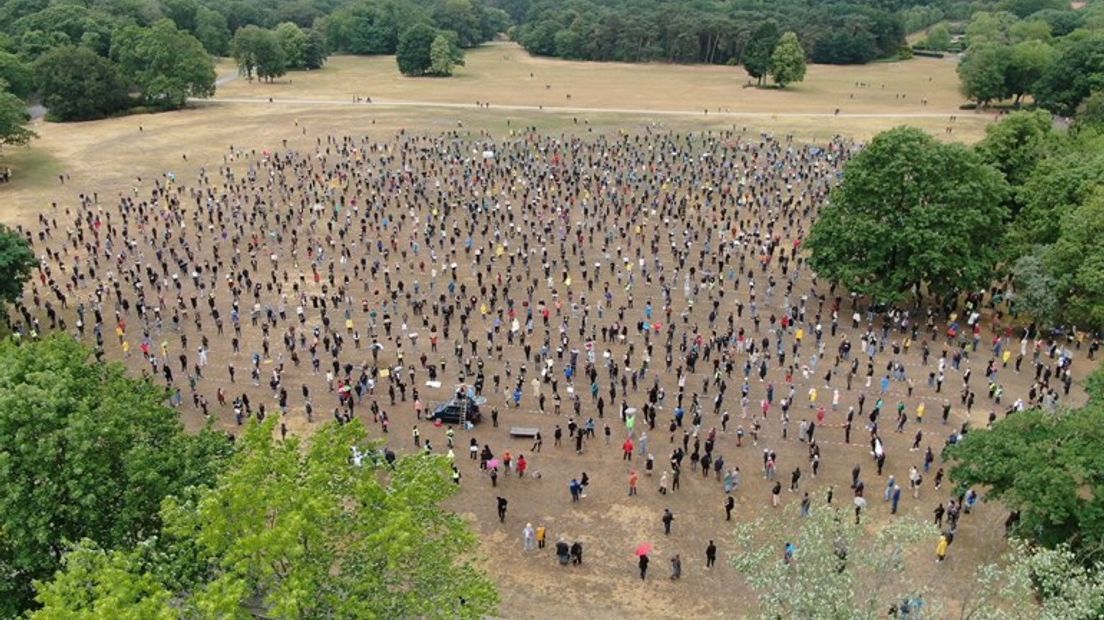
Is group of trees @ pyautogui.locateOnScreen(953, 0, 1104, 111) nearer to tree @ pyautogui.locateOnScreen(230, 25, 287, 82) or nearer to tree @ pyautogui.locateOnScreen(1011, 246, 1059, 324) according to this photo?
tree @ pyautogui.locateOnScreen(1011, 246, 1059, 324)

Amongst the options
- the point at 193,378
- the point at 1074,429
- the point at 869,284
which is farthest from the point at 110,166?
the point at 1074,429

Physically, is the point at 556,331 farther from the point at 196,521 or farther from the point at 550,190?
the point at 196,521

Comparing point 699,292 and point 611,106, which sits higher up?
point 611,106

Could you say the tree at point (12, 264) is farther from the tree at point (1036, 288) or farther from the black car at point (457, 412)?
the tree at point (1036, 288)

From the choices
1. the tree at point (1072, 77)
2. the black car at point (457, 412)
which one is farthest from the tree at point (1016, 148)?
the tree at point (1072, 77)

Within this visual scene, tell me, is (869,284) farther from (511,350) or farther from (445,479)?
(445,479)

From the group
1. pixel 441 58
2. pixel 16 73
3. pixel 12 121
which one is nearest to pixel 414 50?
pixel 441 58

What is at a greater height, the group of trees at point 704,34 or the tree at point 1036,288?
the group of trees at point 704,34
